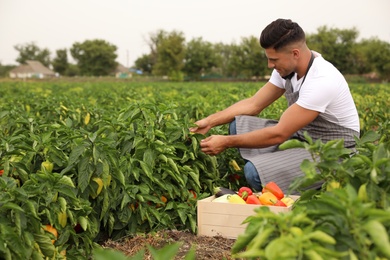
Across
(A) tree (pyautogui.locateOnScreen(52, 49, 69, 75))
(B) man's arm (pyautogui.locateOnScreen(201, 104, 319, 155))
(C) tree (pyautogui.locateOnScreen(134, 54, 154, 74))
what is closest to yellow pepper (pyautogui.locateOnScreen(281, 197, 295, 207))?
(B) man's arm (pyautogui.locateOnScreen(201, 104, 319, 155))

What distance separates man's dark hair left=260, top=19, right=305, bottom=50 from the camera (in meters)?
4.18

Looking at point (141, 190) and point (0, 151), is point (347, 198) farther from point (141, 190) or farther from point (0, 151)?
point (0, 151)

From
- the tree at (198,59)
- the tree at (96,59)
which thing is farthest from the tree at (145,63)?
the tree at (198,59)

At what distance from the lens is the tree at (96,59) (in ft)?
316

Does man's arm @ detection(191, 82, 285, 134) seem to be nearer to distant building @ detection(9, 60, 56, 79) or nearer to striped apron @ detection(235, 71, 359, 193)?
striped apron @ detection(235, 71, 359, 193)

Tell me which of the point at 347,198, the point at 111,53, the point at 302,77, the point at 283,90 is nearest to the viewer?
the point at 347,198

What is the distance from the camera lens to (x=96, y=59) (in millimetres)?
97875

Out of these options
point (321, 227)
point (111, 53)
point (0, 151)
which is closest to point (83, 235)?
point (0, 151)

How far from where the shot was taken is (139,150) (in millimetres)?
3855

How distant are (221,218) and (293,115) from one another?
1.02 metres

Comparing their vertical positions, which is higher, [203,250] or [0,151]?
[0,151]

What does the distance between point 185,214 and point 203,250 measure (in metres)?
0.48

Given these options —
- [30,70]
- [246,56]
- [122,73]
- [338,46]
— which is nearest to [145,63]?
[122,73]

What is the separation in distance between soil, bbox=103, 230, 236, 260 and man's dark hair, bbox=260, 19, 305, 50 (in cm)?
161
